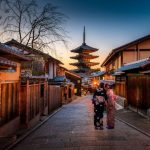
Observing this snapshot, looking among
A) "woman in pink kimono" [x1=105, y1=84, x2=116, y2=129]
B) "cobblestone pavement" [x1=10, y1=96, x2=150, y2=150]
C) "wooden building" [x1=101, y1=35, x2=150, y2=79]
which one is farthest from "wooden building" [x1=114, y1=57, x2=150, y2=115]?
"cobblestone pavement" [x1=10, y1=96, x2=150, y2=150]

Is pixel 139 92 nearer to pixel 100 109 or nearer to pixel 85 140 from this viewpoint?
pixel 100 109

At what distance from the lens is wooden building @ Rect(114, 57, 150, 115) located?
1795cm

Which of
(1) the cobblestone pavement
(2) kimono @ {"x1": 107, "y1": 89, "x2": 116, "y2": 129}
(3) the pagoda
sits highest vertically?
(3) the pagoda

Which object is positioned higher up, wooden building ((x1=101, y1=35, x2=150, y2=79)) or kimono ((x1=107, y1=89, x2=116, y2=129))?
wooden building ((x1=101, y1=35, x2=150, y2=79))

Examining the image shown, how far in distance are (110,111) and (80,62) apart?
60.1 metres

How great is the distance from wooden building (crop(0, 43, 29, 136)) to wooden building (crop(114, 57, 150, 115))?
723cm

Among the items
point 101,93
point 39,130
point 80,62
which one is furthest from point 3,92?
point 80,62

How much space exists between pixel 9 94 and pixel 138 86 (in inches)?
446

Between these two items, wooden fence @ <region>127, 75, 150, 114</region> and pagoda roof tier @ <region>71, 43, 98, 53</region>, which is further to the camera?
pagoda roof tier @ <region>71, 43, 98, 53</region>

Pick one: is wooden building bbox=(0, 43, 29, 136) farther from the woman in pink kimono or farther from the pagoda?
the pagoda

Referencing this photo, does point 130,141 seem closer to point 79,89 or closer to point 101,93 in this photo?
point 101,93

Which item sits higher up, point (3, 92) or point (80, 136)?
point (3, 92)

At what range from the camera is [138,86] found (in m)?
20.8

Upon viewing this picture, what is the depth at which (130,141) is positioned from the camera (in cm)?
1031
